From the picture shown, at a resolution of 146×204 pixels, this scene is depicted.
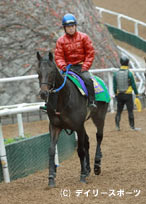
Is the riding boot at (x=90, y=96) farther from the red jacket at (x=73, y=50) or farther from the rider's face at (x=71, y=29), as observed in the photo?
the rider's face at (x=71, y=29)

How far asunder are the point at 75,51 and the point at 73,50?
4cm

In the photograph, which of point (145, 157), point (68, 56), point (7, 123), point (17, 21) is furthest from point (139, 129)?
point (17, 21)

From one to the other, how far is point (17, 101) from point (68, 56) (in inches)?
260

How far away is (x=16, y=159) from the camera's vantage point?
645 centimetres

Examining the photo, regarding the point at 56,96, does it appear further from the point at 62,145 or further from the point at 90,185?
the point at 62,145

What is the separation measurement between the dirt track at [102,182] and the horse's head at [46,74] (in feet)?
4.22

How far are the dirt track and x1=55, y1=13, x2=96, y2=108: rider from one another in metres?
1.19

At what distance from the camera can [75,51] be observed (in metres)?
6.22

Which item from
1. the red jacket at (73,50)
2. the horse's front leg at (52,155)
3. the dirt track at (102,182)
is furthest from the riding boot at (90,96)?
the dirt track at (102,182)

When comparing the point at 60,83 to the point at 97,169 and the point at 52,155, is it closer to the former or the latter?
the point at 52,155

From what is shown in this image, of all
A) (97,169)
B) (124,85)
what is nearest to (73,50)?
(97,169)

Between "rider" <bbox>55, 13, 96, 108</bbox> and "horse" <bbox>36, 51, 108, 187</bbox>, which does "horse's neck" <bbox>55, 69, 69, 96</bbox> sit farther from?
"rider" <bbox>55, 13, 96, 108</bbox>

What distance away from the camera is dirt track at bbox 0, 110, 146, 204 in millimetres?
4855

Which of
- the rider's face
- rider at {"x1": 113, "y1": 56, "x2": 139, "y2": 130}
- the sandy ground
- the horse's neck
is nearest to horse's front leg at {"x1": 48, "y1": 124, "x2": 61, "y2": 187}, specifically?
the sandy ground
